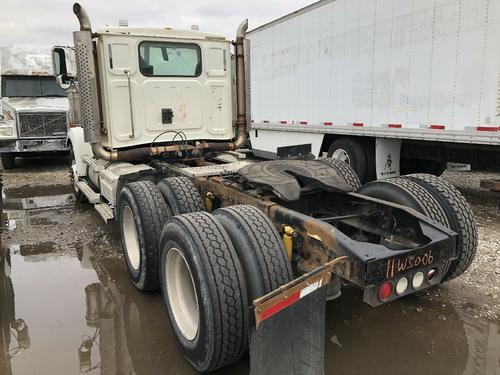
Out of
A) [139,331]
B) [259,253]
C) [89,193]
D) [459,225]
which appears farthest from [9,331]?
[459,225]

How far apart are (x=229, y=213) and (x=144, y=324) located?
4.51 ft

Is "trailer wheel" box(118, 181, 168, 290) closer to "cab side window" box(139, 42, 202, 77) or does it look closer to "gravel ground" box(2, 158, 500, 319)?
"gravel ground" box(2, 158, 500, 319)

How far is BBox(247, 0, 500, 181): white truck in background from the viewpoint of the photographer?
625 centimetres

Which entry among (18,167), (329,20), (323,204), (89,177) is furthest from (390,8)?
(18,167)

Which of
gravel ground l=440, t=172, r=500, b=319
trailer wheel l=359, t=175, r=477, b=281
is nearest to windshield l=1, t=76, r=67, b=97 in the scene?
gravel ground l=440, t=172, r=500, b=319

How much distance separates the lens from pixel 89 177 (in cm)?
770

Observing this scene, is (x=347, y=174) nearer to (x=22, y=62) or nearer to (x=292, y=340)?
(x=292, y=340)

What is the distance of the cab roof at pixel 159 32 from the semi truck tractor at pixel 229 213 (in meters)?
0.02

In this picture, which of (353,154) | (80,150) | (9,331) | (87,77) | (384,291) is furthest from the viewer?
(353,154)

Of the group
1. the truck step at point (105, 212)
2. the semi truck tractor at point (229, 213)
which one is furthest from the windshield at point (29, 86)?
the truck step at point (105, 212)

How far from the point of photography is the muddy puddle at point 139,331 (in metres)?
3.18

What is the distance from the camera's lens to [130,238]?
470cm

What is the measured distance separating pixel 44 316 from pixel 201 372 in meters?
1.75

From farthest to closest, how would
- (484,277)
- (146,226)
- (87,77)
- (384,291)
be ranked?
(87,77) < (484,277) < (146,226) < (384,291)
